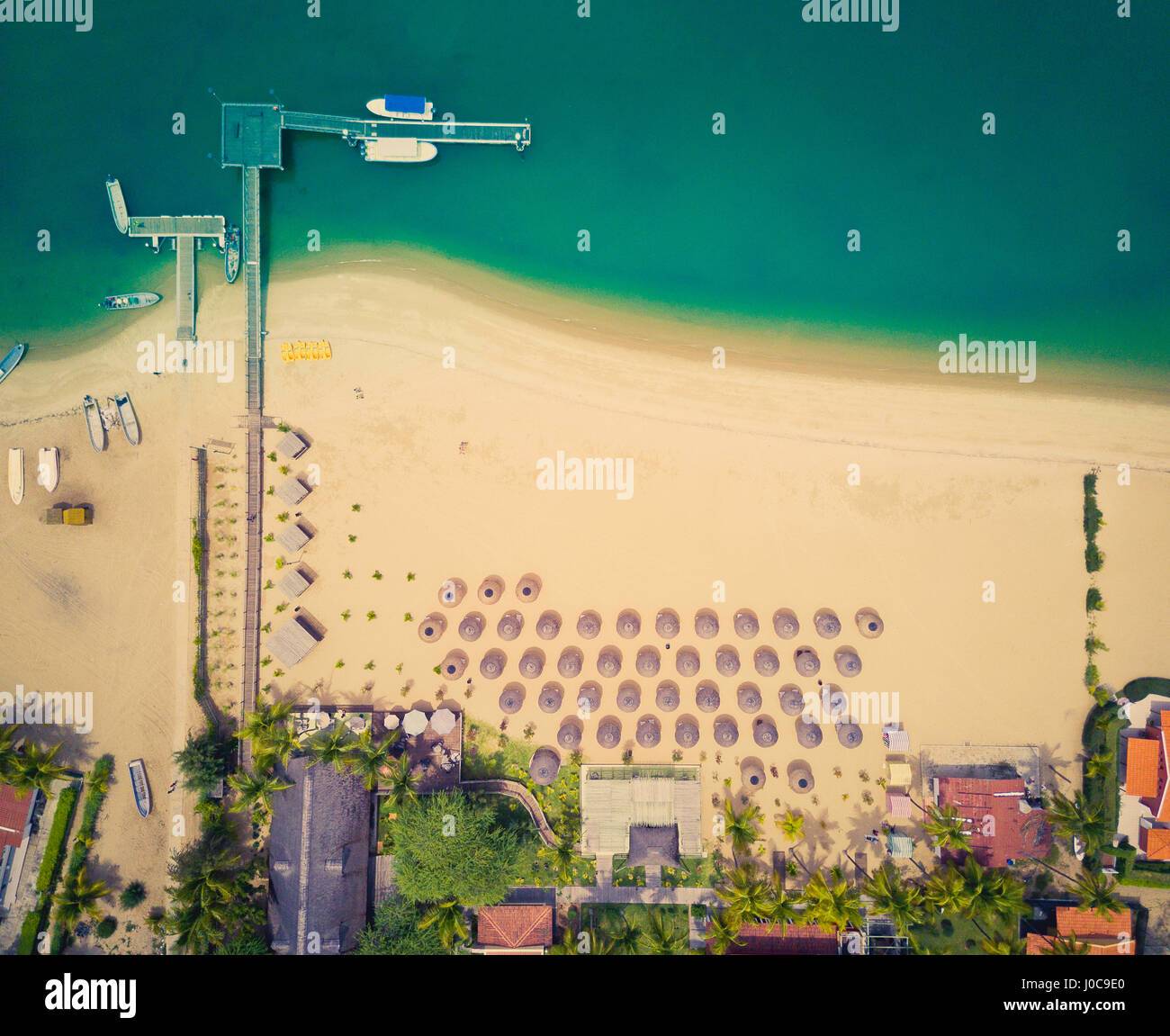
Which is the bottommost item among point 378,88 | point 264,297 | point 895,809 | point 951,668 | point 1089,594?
point 895,809

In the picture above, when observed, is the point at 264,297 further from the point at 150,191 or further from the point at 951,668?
the point at 951,668

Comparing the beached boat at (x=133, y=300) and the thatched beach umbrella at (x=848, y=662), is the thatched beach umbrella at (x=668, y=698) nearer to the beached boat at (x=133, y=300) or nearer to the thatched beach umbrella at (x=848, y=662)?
the thatched beach umbrella at (x=848, y=662)

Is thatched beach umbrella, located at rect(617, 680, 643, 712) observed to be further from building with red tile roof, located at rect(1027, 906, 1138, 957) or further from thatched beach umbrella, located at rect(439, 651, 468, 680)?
building with red tile roof, located at rect(1027, 906, 1138, 957)

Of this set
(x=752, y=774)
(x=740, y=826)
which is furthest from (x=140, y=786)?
(x=752, y=774)

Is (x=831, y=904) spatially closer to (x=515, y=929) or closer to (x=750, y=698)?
(x=750, y=698)

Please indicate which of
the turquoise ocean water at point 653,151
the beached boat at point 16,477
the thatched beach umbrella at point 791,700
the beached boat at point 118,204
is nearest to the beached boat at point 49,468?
the beached boat at point 16,477

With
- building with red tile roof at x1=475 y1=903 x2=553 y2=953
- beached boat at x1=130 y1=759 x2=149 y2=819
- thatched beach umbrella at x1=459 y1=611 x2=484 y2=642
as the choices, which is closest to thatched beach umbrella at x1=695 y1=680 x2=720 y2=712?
thatched beach umbrella at x1=459 y1=611 x2=484 y2=642

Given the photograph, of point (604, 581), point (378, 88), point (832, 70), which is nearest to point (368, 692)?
point (604, 581)
